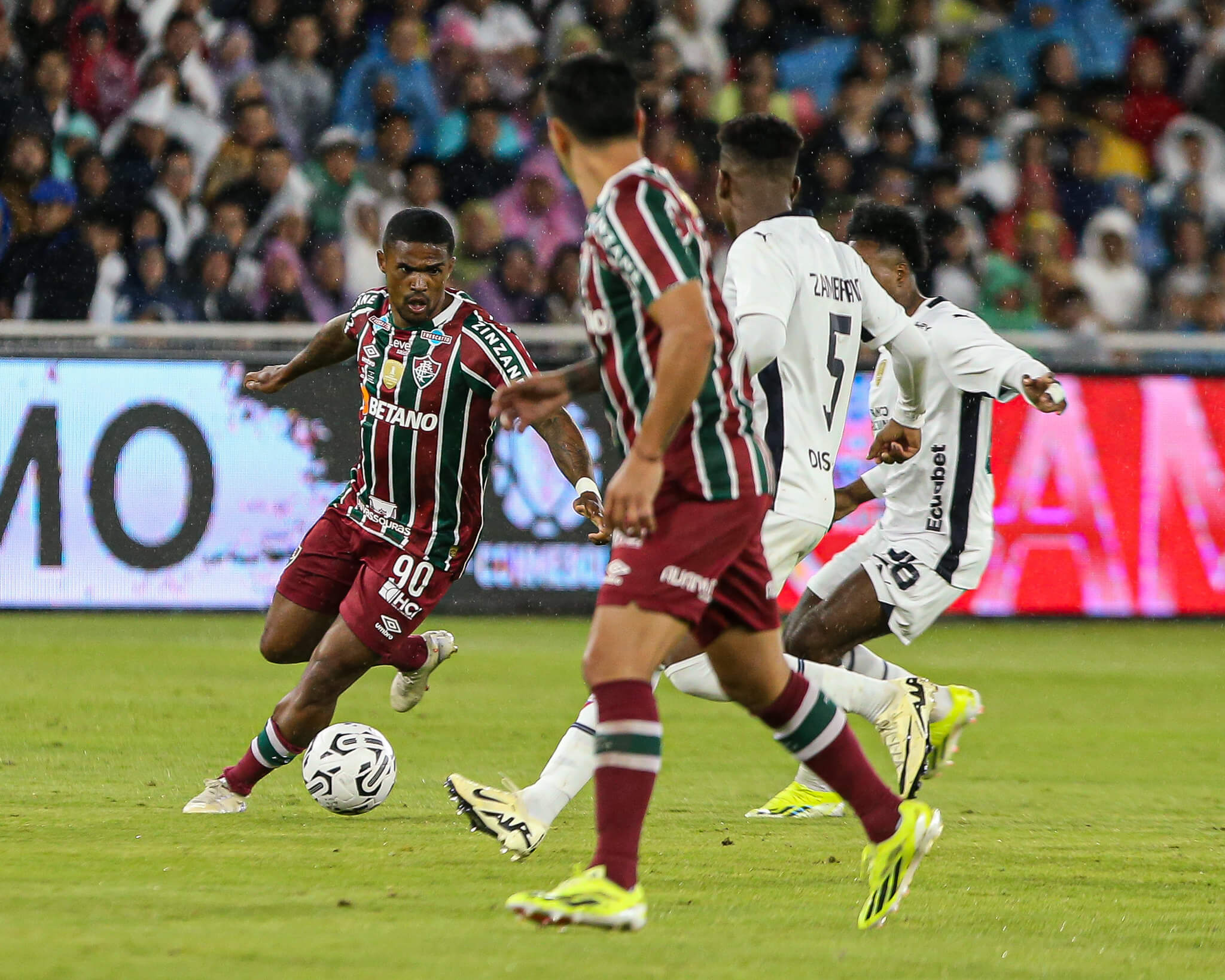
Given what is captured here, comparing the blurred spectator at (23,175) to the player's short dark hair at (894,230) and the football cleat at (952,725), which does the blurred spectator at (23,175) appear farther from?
the football cleat at (952,725)

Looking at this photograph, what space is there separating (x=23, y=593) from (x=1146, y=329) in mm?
8642

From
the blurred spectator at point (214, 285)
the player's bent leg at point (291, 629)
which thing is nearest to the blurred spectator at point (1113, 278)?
the blurred spectator at point (214, 285)

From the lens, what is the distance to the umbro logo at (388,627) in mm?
6184

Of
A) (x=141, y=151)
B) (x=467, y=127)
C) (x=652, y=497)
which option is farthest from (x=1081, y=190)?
(x=652, y=497)

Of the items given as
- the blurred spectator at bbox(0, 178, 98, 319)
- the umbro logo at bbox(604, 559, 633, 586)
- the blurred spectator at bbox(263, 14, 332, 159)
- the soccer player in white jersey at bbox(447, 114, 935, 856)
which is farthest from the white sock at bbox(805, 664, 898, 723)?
the blurred spectator at bbox(263, 14, 332, 159)

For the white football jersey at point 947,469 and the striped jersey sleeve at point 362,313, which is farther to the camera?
the white football jersey at point 947,469

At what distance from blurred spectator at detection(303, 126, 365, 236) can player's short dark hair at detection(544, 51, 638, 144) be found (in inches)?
377

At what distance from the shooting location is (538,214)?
14016 millimetres

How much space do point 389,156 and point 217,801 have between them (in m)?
8.77

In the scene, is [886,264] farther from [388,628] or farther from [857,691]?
[388,628]

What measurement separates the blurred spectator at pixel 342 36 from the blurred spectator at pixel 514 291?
2.29m

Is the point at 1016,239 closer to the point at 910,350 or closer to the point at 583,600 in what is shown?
the point at 583,600

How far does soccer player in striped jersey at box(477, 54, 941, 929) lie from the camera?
396 centimetres

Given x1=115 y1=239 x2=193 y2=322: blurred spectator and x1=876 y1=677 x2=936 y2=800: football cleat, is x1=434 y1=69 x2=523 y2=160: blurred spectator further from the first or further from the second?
x1=876 y1=677 x2=936 y2=800: football cleat
